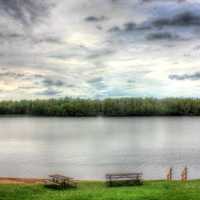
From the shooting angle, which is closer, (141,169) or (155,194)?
(155,194)

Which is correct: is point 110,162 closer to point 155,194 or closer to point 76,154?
point 76,154

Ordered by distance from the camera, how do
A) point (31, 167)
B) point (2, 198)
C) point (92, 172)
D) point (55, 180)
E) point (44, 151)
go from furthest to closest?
point (44, 151), point (31, 167), point (92, 172), point (55, 180), point (2, 198)

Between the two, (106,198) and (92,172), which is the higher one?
(106,198)

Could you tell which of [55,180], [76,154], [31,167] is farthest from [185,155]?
[55,180]

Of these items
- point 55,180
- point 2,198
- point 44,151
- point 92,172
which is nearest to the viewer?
point 2,198

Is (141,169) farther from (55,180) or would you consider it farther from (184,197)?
(184,197)

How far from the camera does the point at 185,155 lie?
178 feet

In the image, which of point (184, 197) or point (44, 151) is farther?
point (44, 151)

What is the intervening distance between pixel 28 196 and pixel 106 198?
15.9 ft

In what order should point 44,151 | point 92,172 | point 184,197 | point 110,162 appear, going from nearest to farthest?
point 184,197 → point 92,172 → point 110,162 → point 44,151

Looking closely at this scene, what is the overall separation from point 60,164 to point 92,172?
26.7 feet

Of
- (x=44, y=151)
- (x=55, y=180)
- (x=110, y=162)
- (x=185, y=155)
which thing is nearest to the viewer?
(x=55, y=180)

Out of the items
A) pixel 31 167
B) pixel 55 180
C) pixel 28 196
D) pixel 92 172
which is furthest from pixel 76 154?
pixel 28 196

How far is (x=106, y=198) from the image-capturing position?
1816 cm
